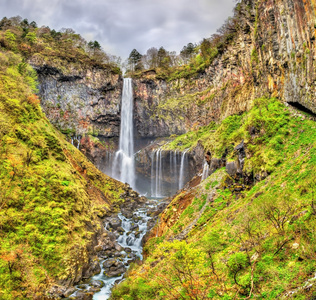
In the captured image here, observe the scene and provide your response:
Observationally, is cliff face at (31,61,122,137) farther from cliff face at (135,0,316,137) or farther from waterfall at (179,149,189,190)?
waterfall at (179,149,189,190)

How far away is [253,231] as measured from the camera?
9.48 metres

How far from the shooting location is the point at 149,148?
4922cm

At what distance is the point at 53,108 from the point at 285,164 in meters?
43.4

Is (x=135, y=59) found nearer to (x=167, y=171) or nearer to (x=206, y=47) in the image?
(x=206, y=47)

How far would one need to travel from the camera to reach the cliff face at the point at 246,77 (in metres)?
15.4

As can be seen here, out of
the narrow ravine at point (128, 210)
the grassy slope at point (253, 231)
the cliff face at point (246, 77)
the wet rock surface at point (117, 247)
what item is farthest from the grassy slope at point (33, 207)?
the cliff face at point (246, 77)

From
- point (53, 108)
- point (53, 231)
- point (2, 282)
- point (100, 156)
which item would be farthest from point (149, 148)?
point (2, 282)

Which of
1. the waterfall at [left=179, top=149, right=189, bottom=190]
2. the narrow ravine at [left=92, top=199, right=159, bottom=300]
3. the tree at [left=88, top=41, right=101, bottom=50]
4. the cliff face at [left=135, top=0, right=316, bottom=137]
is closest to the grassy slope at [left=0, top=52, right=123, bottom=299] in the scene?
the narrow ravine at [left=92, top=199, right=159, bottom=300]

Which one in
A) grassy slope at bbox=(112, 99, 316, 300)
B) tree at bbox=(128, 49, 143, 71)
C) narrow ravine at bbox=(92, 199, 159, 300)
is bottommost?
narrow ravine at bbox=(92, 199, 159, 300)

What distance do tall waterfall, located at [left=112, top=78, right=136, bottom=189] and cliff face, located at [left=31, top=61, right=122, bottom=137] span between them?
1.48 m

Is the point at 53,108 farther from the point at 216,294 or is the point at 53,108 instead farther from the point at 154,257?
the point at 216,294

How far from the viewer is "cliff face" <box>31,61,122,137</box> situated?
4466 centimetres

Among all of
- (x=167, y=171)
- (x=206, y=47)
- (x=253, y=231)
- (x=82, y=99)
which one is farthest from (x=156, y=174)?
(x=253, y=231)

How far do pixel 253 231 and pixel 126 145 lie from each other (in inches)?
1719
